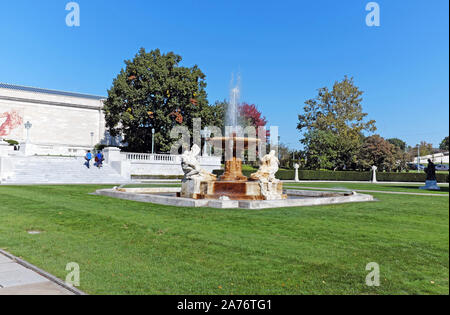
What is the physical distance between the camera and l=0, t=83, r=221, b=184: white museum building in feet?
104

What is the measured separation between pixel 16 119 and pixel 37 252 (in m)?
56.3

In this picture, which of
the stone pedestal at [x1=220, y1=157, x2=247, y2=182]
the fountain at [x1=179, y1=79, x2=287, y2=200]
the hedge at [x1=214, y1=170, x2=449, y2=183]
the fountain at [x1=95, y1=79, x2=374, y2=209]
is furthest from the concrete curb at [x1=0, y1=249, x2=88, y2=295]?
the hedge at [x1=214, y1=170, x2=449, y2=183]

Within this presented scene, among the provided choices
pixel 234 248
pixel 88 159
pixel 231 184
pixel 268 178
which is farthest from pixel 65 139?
pixel 234 248

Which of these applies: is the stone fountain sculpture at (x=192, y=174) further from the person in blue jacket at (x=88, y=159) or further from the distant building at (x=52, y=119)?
the distant building at (x=52, y=119)

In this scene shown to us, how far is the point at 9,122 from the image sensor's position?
55.0m

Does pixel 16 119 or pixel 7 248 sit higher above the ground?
pixel 16 119

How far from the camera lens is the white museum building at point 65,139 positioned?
104ft

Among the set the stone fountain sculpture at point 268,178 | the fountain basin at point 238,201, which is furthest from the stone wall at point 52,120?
the stone fountain sculpture at point 268,178

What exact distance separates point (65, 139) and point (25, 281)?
59434 millimetres

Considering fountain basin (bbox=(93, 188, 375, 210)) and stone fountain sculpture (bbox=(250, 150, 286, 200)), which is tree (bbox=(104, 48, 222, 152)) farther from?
stone fountain sculpture (bbox=(250, 150, 286, 200))

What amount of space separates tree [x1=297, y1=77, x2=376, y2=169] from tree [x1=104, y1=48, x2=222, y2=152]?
1586cm
